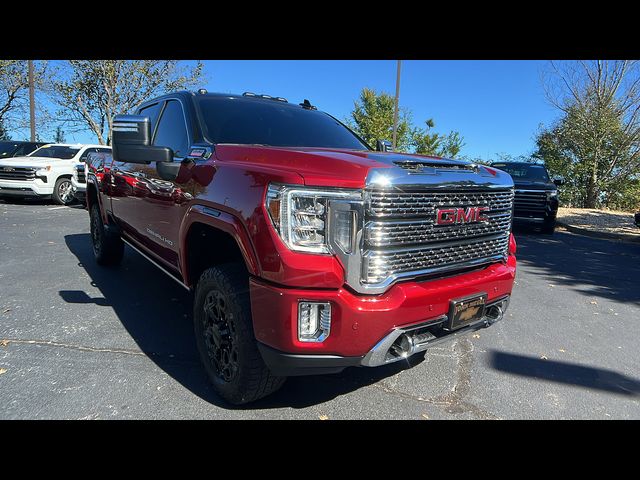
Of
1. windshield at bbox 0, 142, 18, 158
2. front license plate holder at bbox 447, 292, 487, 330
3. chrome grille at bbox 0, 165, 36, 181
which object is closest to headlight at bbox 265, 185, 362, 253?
front license plate holder at bbox 447, 292, 487, 330

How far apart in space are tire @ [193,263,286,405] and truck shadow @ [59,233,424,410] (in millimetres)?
181

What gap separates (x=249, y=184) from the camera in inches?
87.3

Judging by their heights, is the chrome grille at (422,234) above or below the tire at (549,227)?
above

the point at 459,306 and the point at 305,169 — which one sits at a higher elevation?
the point at 305,169

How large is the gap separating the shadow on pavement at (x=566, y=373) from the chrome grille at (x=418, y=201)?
1.36m

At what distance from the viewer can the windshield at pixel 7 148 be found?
45.5ft

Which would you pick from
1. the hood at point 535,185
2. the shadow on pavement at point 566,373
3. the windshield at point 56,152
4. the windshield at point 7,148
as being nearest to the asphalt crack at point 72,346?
the shadow on pavement at point 566,373

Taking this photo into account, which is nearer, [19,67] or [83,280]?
[83,280]

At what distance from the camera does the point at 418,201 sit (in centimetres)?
221

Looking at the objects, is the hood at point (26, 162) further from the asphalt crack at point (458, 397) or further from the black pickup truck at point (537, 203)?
the asphalt crack at point (458, 397)

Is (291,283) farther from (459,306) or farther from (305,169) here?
(459,306)

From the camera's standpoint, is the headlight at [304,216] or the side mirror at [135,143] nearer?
the headlight at [304,216]
